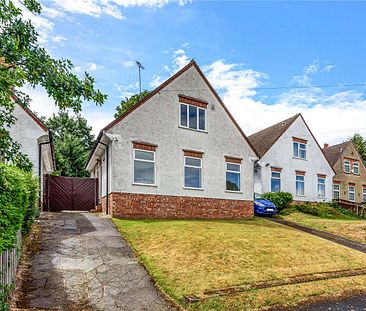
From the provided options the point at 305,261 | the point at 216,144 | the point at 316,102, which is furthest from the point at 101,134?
the point at 316,102

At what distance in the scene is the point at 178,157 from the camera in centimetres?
1830

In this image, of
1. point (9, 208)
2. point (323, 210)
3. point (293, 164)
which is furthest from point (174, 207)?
point (323, 210)

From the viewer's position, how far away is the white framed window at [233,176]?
2008 cm

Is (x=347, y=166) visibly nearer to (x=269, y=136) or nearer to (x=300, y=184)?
(x=300, y=184)

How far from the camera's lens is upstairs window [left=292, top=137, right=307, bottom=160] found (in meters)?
29.5

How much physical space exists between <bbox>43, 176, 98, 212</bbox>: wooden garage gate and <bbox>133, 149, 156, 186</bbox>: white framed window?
275 inches

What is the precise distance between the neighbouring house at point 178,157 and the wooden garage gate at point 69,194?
298 cm

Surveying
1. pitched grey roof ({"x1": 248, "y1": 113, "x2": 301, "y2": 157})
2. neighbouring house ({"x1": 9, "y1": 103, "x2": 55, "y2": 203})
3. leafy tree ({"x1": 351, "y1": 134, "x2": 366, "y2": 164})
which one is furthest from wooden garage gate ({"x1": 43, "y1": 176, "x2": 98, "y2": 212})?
leafy tree ({"x1": 351, "y1": 134, "x2": 366, "y2": 164})

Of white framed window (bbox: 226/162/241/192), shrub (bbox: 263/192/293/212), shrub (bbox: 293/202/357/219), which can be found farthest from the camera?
shrub (bbox: 293/202/357/219)

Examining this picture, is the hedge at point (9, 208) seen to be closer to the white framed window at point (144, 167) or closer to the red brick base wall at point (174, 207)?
the red brick base wall at point (174, 207)

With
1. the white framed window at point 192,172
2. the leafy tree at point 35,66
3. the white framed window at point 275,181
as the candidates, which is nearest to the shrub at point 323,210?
the white framed window at point 275,181

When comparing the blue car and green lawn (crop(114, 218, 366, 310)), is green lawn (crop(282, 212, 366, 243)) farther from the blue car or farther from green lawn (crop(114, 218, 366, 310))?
green lawn (crop(114, 218, 366, 310))

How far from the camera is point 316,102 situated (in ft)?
65.2

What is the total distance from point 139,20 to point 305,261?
8.28 metres
